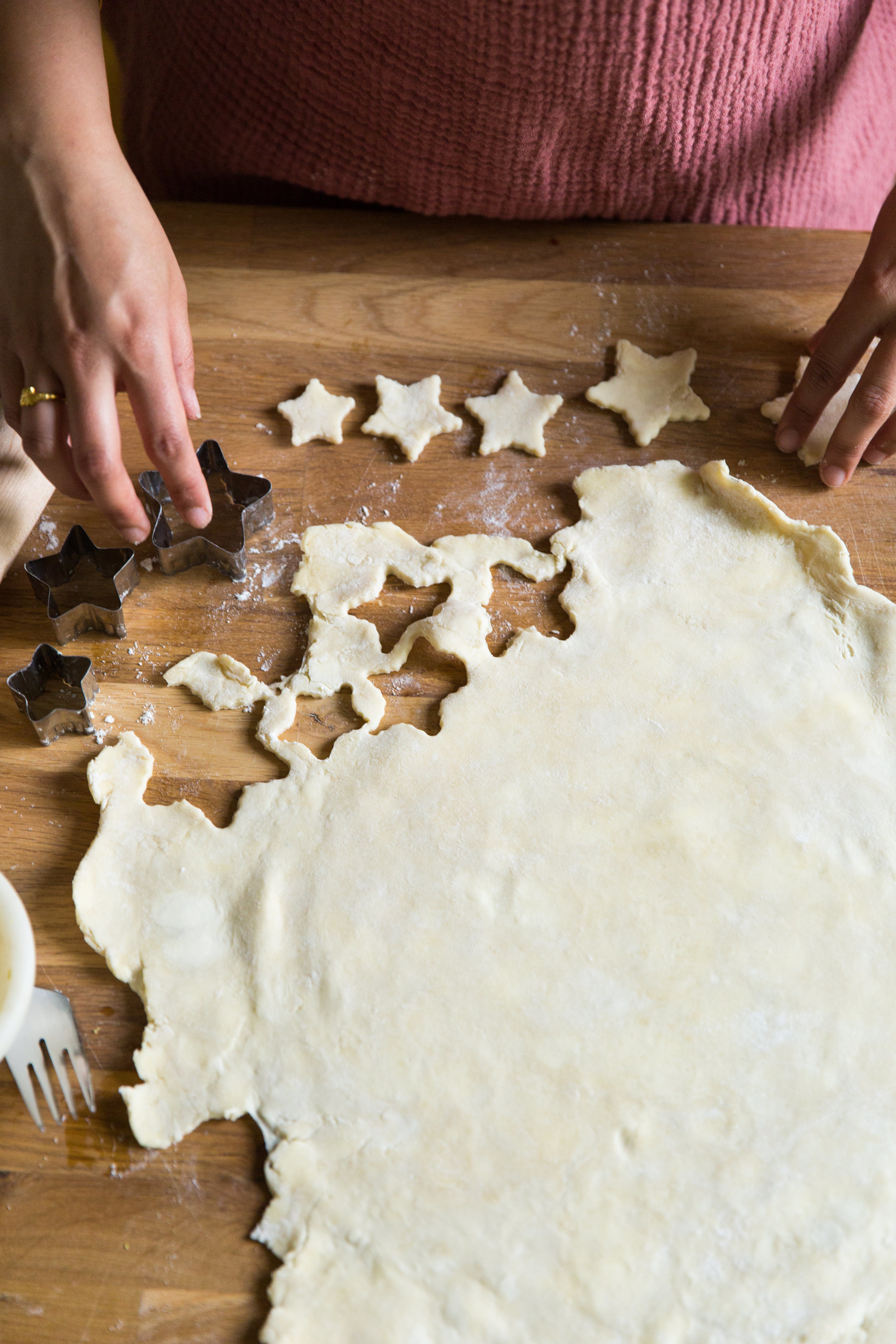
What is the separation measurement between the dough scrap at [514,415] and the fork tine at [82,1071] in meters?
0.70

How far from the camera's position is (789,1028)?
0.80 meters

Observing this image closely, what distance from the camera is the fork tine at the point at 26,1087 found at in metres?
0.77

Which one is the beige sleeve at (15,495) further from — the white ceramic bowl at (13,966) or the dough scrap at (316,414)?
the white ceramic bowl at (13,966)

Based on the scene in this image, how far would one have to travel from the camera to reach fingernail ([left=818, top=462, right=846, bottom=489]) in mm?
1091

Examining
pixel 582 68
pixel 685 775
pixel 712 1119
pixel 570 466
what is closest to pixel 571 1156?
pixel 712 1119

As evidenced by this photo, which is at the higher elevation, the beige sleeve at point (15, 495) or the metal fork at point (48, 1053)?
the beige sleeve at point (15, 495)

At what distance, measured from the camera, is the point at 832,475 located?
1.09 meters

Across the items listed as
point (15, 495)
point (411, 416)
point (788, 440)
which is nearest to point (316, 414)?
point (411, 416)

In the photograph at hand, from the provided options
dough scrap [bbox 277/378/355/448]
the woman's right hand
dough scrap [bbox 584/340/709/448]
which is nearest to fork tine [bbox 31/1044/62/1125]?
the woman's right hand

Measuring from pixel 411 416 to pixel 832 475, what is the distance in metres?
0.46

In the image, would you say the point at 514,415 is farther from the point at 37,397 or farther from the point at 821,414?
the point at 37,397

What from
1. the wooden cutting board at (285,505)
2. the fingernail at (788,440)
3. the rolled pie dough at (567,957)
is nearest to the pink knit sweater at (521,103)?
the wooden cutting board at (285,505)

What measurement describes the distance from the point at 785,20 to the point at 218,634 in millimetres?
878

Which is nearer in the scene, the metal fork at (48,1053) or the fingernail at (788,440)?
the metal fork at (48,1053)
